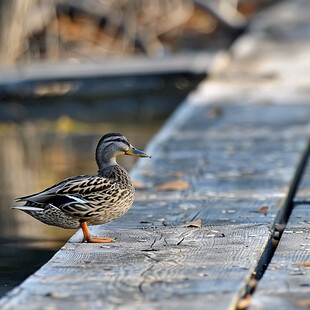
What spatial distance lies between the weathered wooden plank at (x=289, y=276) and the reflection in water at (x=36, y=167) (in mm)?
1701

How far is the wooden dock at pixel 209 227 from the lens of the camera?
3.98 metres

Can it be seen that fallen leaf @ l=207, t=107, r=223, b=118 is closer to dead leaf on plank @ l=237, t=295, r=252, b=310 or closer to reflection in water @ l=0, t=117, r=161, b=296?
reflection in water @ l=0, t=117, r=161, b=296

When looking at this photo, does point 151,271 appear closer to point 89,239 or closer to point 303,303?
point 89,239

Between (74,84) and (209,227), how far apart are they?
7356 millimetres

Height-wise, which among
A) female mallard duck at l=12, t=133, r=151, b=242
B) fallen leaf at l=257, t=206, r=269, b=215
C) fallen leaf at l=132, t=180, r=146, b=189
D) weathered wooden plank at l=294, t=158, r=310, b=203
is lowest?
weathered wooden plank at l=294, t=158, r=310, b=203

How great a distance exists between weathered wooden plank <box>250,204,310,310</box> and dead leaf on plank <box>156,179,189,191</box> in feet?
4.65

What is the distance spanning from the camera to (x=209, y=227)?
537 cm

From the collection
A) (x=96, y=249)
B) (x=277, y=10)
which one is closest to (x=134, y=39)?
(x=277, y=10)

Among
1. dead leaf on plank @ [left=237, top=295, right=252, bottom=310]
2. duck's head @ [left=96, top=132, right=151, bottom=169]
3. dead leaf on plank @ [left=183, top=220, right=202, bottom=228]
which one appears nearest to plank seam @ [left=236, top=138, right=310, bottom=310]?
dead leaf on plank @ [left=237, top=295, right=252, bottom=310]

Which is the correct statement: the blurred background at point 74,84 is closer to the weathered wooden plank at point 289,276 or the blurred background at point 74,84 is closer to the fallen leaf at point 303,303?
the weathered wooden plank at point 289,276

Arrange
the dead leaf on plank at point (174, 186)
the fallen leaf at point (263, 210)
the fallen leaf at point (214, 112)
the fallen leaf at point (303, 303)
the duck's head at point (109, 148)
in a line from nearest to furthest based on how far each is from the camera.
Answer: the fallen leaf at point (303, 303) → the duck's head at point (109, 148) → the fallen leaf at point (263, 210) → the dead leaf on plank at point (174, 186) → the fallen leaf at point (214, 112)

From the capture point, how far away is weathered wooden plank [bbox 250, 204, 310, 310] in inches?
150

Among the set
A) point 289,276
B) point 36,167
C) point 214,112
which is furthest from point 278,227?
point 214,112

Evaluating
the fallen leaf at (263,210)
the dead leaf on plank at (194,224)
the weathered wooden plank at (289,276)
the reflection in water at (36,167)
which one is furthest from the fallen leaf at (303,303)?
the reflection in water at (36,167)
